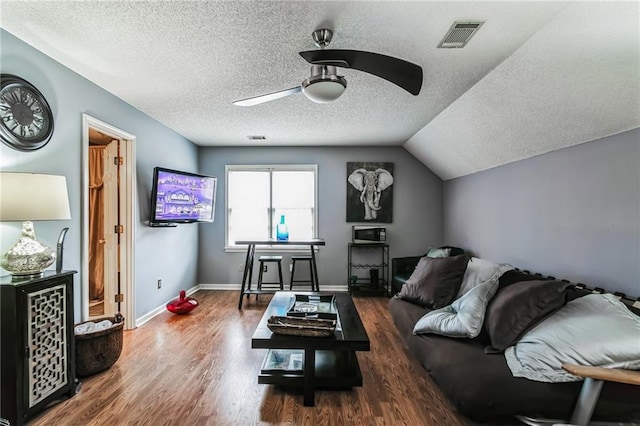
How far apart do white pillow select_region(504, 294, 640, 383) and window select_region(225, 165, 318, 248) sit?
3823mm

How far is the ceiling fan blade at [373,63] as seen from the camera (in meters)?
1.76

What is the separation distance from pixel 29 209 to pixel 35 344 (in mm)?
851

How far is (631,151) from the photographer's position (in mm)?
2139

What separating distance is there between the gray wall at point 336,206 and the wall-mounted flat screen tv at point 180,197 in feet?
2.45

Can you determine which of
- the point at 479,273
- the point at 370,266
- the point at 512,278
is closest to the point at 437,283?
the point at 479,273

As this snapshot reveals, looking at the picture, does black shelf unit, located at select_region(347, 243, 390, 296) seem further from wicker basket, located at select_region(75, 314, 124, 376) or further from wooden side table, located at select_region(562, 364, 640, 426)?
wooden side table, located at select_region(562, 364, 640, 426)

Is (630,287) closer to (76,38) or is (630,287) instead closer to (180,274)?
(76,38)

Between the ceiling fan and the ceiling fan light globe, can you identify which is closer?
the ceiling fan

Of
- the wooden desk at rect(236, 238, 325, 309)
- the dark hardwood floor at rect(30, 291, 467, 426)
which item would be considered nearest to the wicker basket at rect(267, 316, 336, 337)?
the dark hardwood floor at rect(30, 291, 467, 426)

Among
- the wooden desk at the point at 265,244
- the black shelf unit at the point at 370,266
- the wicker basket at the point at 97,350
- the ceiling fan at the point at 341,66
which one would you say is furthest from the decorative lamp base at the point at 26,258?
the black shelf unit at the point at 370,266

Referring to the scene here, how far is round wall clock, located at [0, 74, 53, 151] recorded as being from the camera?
2.06 meters

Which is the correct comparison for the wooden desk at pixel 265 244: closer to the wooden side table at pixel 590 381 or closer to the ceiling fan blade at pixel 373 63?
the ceiling fan blade at pixel 373 63

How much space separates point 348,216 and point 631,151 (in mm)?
3663

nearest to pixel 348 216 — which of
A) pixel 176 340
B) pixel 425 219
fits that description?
pixel 425 219
